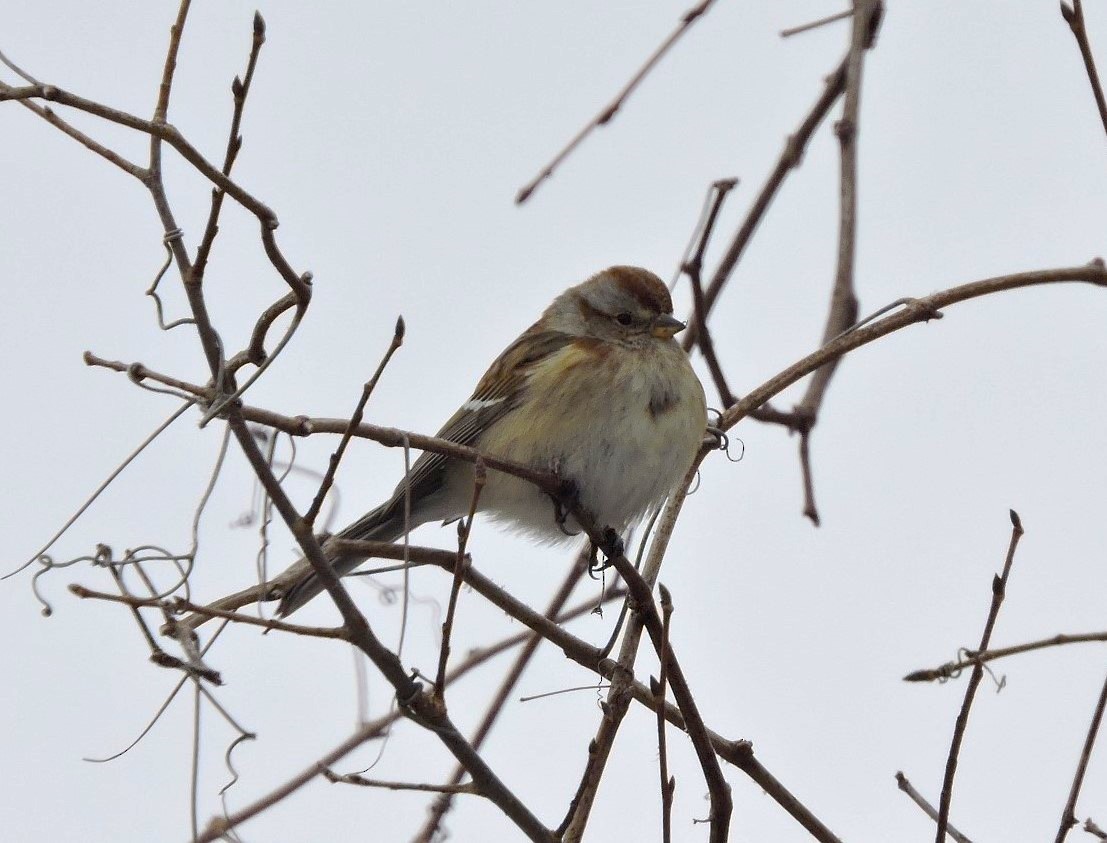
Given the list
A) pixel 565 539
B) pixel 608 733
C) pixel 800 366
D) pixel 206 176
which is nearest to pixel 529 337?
pixel 565 539

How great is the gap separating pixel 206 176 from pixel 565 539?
2777 mm

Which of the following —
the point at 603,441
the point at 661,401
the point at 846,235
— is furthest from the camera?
the point at 661,401

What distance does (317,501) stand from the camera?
2402 millimetres

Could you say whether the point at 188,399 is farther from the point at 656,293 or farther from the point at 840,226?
the point at 656,293

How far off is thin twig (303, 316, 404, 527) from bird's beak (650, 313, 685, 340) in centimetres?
277

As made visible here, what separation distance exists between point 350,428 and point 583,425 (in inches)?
87.5

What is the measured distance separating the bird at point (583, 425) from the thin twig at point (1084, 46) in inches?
85.0

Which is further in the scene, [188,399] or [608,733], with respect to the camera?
[608,733]

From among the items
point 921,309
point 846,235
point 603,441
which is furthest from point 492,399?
point 921,309

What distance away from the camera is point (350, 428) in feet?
8.27

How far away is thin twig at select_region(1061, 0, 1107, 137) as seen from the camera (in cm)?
265

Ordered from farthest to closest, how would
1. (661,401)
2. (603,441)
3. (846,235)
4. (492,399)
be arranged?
(492,399) → (661,401) → (603,441) → (846,235)

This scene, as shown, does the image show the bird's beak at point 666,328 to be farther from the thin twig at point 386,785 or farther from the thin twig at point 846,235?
the thin twig at point 386,785

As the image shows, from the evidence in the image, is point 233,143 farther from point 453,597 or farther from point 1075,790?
point 1075,790
